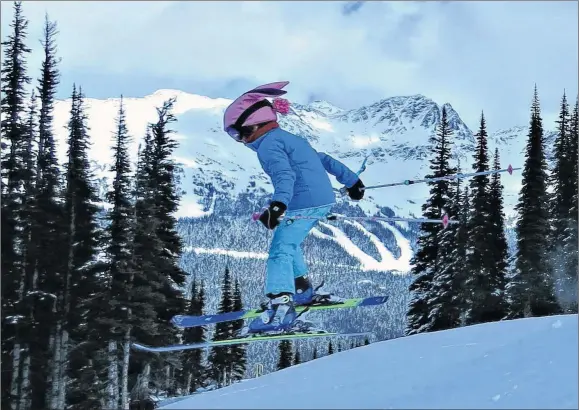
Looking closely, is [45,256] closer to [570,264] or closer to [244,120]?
[244,120]

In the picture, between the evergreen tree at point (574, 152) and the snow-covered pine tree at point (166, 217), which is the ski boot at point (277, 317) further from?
the evergreen tree at point (574, 152)

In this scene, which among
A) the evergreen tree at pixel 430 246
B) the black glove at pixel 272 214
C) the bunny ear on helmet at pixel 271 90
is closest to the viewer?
the black glove at pixel 272 214

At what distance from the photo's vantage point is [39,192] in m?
23.2

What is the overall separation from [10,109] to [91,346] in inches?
335

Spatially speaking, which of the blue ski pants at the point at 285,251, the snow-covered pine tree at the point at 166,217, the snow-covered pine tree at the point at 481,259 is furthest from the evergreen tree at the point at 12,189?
the snow-covered pine tree at the point at 481,259

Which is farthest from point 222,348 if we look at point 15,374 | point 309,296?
point 309,296

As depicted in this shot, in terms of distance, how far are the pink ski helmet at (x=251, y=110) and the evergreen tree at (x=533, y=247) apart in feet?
83.8

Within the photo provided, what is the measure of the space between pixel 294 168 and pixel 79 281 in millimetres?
16749

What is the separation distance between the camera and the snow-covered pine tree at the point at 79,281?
2194cm

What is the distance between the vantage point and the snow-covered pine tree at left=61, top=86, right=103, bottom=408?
21.9 metres

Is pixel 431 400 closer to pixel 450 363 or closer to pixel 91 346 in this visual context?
pixel 450 363

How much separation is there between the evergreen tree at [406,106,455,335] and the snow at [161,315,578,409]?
86.1ft

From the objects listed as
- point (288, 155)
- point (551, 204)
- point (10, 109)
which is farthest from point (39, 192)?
point (551, 204)

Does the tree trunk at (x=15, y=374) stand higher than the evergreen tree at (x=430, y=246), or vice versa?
the evergreen tree at (x=430, y=246)
